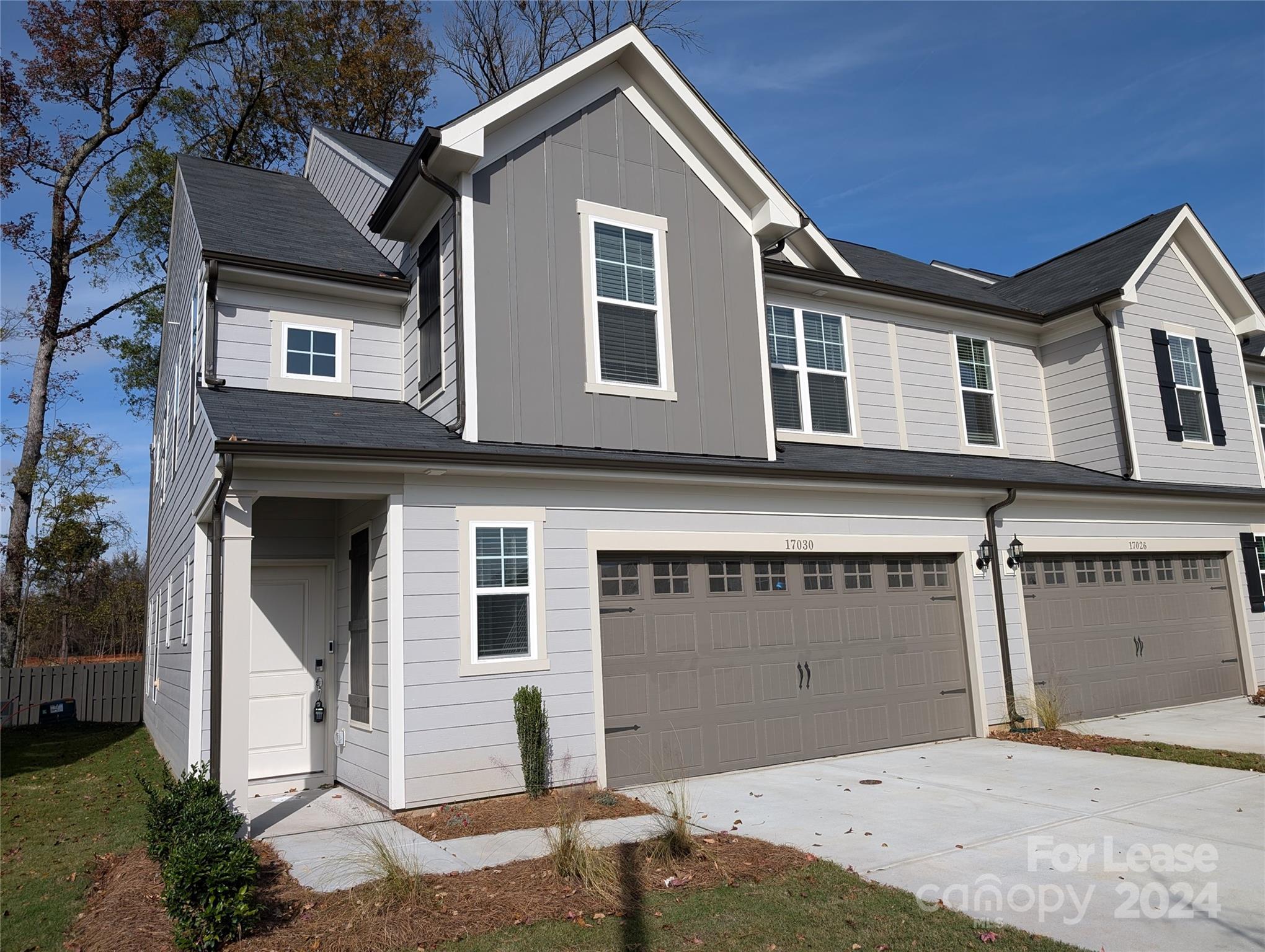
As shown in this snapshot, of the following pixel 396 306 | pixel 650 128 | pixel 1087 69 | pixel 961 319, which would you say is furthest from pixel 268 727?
pixel 1087 69

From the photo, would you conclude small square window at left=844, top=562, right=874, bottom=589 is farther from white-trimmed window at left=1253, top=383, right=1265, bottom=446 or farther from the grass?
white-trimmed window at left=1253, top=383, right=1265, bottom=446

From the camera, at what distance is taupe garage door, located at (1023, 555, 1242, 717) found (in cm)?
1173

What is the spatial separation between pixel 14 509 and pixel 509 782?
1809 centimetres

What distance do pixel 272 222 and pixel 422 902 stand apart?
9372 millimetres

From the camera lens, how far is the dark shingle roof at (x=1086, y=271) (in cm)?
1383

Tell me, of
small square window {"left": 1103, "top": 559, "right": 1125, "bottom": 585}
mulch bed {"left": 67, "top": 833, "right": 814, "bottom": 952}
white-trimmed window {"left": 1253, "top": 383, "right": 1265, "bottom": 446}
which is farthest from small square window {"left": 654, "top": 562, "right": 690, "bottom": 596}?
white-trimmed window {"left": 1253, "top": 383, "right": 1265, "bottom": 446}

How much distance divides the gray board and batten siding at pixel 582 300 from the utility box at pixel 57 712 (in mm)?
14782

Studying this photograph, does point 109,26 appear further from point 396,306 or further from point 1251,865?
point 1251,865

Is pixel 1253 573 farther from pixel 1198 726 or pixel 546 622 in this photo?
A: pixel 546 622

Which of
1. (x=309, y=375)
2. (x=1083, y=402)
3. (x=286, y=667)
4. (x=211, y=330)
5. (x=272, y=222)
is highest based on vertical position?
(x=272, y=222)

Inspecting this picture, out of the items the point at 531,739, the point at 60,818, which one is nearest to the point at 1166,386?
the point at 531,739

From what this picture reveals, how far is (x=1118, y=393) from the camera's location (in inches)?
524

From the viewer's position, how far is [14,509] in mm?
20141

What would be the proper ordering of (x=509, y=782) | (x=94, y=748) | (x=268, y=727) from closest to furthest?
(x=509, y=782)
(x=268, y=727)
(x=94, y=748)
